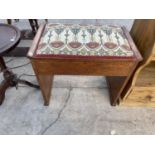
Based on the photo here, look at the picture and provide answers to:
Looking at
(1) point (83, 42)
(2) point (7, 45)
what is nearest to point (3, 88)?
(2) point (7, 45)

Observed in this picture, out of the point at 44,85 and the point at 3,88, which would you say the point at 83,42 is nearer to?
the point at 44,85

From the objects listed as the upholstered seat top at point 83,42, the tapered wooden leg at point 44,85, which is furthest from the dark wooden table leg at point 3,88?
the upholstered seat top at point 83,42

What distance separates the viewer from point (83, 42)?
101 centimetres

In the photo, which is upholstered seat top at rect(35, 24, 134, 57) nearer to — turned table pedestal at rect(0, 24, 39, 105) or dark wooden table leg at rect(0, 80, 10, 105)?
turned table pedestal at rect(0, 24, 39, 105)

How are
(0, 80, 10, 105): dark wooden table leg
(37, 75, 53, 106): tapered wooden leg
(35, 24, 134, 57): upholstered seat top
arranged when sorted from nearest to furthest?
(35, 24, 134, 57): upholstered seat top → (37, 75, 53, 106): tapered wooden leg → (0, 80, 10, 105): dark wooden table leg

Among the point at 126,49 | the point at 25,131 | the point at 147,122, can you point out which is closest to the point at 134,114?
the point at 147,122

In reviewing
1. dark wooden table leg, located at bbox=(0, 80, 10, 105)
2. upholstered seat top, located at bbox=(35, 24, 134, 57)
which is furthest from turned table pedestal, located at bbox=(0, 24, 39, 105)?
upholstered seat top, located at bbox=(35, 24, 134, 57)

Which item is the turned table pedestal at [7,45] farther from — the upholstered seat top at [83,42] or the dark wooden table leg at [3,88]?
the upholstered seat top at [83,42]

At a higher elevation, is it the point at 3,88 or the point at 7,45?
the point at 7,45

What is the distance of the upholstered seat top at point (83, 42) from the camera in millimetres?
961

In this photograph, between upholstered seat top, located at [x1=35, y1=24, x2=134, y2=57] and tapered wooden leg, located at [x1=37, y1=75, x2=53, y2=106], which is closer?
upholstered seat top, located at [x1=35, y1=24, x2=134, y2=57]

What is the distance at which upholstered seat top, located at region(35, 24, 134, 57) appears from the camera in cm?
96

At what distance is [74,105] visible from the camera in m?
1.39
